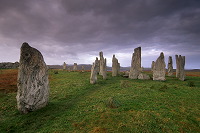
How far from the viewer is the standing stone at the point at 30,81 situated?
895cm

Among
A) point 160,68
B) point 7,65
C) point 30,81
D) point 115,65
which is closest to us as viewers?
point 30,81

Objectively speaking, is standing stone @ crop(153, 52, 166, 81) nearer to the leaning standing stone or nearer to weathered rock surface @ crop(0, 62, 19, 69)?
the leaning standing stone

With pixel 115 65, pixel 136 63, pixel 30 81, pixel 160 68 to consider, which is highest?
pixel 136 63

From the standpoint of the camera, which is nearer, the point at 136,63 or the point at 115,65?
the point at 136,63

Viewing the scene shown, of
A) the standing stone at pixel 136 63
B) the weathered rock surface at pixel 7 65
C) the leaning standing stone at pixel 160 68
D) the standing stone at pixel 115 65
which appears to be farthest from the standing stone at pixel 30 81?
the weathered rock surface at pixel 7 65

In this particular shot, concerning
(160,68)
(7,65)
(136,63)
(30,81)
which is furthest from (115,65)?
(7,65)

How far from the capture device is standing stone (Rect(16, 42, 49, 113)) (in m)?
8.95

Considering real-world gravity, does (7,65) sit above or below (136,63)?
below

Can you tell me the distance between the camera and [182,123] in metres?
7.35

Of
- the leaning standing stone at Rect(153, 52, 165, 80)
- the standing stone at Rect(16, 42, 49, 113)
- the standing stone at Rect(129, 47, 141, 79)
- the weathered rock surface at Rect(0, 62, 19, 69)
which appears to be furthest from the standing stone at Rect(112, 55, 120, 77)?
the weathered rock surface at Rect(0, 62, 19, 69)

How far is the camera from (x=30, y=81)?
30.3ft

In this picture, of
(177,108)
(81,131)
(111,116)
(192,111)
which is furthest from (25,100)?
(192,111)

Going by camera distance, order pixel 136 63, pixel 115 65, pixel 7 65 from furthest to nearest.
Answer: pixel 7 65 < pixel 115 65 < pixel 136 63

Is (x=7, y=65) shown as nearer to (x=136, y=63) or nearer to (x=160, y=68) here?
(x=136, y=63)
